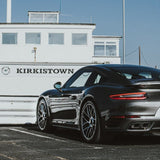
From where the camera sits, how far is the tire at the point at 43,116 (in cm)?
931

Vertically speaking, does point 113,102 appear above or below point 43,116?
above

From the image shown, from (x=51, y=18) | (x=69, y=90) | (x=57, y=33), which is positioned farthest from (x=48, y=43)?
(x=69, y=90)

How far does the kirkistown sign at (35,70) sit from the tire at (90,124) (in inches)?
339

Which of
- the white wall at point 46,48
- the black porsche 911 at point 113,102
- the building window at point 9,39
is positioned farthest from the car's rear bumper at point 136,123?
the building window at point 9,39

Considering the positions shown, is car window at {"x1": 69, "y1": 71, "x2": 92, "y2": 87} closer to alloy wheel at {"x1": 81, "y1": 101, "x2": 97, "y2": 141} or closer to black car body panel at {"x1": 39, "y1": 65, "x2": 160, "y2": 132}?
black car body panel at {"x1": 39, "y1": 65, "x2": 160, "y2": 132}

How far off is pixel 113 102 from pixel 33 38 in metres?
30.2

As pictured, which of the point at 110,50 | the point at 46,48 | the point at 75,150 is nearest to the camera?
the point at 75,150

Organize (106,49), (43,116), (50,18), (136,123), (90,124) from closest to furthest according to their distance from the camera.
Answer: (136,123)
(90,124)
(43,116)
(50,18)
(106,49)

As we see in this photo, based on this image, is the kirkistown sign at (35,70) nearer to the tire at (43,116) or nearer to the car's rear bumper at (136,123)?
the tire at (43,116)

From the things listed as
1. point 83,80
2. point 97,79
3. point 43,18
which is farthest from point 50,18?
point 97,79

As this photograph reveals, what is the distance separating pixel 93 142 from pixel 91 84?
1.13 metres

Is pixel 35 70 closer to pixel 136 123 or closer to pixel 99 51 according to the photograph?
pixel 136 123

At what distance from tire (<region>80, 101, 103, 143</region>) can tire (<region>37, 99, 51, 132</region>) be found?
73.8 inches

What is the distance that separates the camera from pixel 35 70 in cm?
1630
